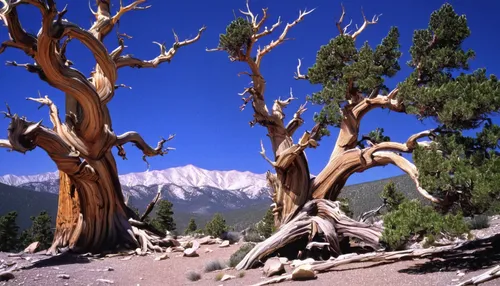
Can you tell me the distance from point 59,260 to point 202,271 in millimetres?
4541

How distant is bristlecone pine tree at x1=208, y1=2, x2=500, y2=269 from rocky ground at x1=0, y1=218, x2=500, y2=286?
1.16 metres

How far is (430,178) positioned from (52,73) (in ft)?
37.3

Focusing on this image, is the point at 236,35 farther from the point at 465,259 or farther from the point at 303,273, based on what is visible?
the point at 465,259

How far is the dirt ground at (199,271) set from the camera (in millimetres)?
7075

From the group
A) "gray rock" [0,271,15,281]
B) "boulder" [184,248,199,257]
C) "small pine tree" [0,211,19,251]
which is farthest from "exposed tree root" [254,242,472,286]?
"small pine tree" [0,211,19,251]

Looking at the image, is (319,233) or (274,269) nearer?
(274,269)

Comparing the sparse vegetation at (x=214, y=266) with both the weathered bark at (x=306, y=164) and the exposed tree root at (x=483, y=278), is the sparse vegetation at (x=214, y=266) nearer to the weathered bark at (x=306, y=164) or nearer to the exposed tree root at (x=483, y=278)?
the weathered bark at (x=306, y=164)

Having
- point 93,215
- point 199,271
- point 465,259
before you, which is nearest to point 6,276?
point 199,271

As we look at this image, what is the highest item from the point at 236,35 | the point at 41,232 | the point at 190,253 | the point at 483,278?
the point at 236,35

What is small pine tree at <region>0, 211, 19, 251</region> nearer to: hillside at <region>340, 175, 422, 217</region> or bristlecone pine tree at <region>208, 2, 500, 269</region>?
bristlecone pine tree at <region>208, 2, 500, 269</region>

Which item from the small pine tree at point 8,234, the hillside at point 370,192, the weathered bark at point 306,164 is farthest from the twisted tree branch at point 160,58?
the hillside at point 370,192

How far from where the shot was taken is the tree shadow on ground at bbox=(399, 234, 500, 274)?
7.27 m

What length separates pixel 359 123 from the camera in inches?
516

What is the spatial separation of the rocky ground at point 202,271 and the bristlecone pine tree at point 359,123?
1.16 metres
